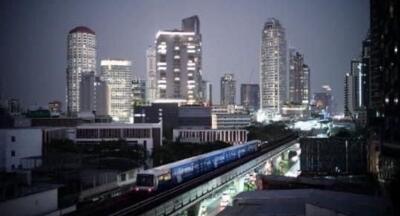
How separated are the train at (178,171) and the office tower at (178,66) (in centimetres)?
7757

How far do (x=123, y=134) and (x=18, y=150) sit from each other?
23780 mm

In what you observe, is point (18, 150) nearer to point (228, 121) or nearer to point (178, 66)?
point (228, 121)

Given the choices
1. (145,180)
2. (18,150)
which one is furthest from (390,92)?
(18,150)

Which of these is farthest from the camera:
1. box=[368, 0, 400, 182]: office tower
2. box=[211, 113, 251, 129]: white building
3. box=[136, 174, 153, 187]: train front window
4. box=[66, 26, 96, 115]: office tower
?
box=[66, 26, 96, 115]: office tower

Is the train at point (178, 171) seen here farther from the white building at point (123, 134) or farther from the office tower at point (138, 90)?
the office tower at point (138, 90)

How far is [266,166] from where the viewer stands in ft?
139

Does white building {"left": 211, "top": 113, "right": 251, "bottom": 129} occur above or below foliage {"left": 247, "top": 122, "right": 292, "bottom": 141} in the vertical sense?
above

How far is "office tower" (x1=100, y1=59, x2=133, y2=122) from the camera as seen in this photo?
4931 inches

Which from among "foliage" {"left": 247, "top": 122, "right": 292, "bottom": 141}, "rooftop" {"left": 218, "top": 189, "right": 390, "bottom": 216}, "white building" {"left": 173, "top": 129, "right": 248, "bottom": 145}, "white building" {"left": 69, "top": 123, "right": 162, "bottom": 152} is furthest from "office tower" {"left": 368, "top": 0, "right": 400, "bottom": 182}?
"foliage" {"left": 247, "top": 122, "right": 292, "bottom": 141}

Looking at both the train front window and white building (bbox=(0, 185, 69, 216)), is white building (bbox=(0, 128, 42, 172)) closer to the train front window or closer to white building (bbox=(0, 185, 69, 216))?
the train front window

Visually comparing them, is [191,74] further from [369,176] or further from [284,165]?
[369,176]

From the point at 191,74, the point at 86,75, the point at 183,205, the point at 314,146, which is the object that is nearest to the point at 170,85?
the point at 191,74

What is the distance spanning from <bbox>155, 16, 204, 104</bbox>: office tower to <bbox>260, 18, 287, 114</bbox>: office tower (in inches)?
1814

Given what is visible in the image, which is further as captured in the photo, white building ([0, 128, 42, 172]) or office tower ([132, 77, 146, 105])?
office tower ([132, 77, 146, 105])
